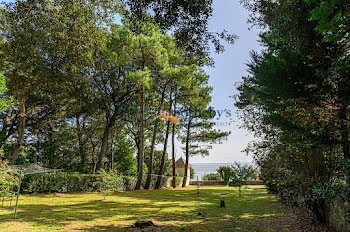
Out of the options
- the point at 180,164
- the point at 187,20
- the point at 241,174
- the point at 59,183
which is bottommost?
the point at 59,183

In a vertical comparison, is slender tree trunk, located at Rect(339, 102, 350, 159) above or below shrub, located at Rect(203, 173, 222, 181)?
above

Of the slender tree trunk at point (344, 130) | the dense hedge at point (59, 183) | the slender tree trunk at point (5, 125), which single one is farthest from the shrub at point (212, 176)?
the slender tree trunk at point (344, 130)

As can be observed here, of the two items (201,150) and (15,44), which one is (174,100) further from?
(15,44)

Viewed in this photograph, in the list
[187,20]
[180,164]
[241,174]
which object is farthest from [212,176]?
[187,20]

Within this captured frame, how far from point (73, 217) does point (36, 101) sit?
47.6 feet

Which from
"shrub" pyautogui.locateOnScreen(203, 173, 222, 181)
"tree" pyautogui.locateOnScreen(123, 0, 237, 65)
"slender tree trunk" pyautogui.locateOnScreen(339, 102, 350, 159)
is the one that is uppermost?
"tree" pyautogui.locateOnScreen(123, 0, 237, 65)

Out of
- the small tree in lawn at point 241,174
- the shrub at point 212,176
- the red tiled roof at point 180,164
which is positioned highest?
the red tiled roof at point 180,164

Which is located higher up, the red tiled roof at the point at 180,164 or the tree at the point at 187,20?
the tree at the point at 187,20

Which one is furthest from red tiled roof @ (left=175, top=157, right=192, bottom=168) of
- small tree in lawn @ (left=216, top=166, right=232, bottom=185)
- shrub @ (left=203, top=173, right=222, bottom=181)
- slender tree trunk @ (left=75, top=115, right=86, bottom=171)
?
slender tree trunk @ (left=75, top=115, right=86, bottom=171)

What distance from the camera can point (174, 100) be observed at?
65.9 feet

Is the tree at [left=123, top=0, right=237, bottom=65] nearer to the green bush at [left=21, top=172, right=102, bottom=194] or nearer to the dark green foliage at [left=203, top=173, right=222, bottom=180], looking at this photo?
the green bush at [left=21, top=172, right=102, bottom=194]

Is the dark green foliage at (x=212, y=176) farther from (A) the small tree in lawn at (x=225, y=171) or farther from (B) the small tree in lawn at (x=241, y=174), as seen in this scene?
(B) the small tree in lawn at (x=241, y=174)

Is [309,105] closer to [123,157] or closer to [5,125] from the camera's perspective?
[5,125]

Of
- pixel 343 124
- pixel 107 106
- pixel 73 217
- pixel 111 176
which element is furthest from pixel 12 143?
pixel 343 124
